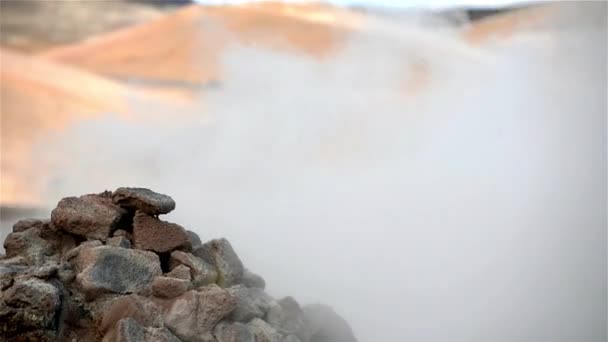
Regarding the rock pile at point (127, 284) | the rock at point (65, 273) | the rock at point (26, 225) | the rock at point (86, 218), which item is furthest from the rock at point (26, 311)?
the rock at point (26, 225)

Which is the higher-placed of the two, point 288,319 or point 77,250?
point 77,250

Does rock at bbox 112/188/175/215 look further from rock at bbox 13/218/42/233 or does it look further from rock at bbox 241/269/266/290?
rock at bbox 241/269/266/290

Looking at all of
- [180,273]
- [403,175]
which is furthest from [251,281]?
[403,175]

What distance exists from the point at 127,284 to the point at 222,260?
43cm

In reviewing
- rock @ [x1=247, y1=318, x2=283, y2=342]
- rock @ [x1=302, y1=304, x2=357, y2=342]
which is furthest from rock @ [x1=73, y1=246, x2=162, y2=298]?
rock @ [x1=302, y1=304, x2=357, y2=342]

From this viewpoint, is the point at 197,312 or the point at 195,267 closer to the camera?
the point at 197,312

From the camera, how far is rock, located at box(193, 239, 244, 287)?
9.63 feet

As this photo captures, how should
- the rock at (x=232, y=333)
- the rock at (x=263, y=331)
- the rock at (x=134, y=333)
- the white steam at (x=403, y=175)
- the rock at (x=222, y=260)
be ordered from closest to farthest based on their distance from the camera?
the rock at (x=134, y=333)
the rock at (x=232, y=333)
the rock at (x=263, y=331)
the rock at (x=222, y=260)
the white steam at (x=403, y=175)

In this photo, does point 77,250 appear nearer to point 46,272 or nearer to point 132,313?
point 46,272

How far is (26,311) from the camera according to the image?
95.4 inches

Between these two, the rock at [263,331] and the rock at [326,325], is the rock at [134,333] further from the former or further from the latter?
the rock at [326,325]

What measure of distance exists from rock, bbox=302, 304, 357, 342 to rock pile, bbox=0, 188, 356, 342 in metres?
0.04

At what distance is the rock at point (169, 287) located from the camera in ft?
8.55

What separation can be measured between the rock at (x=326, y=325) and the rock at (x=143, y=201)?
75 cm
